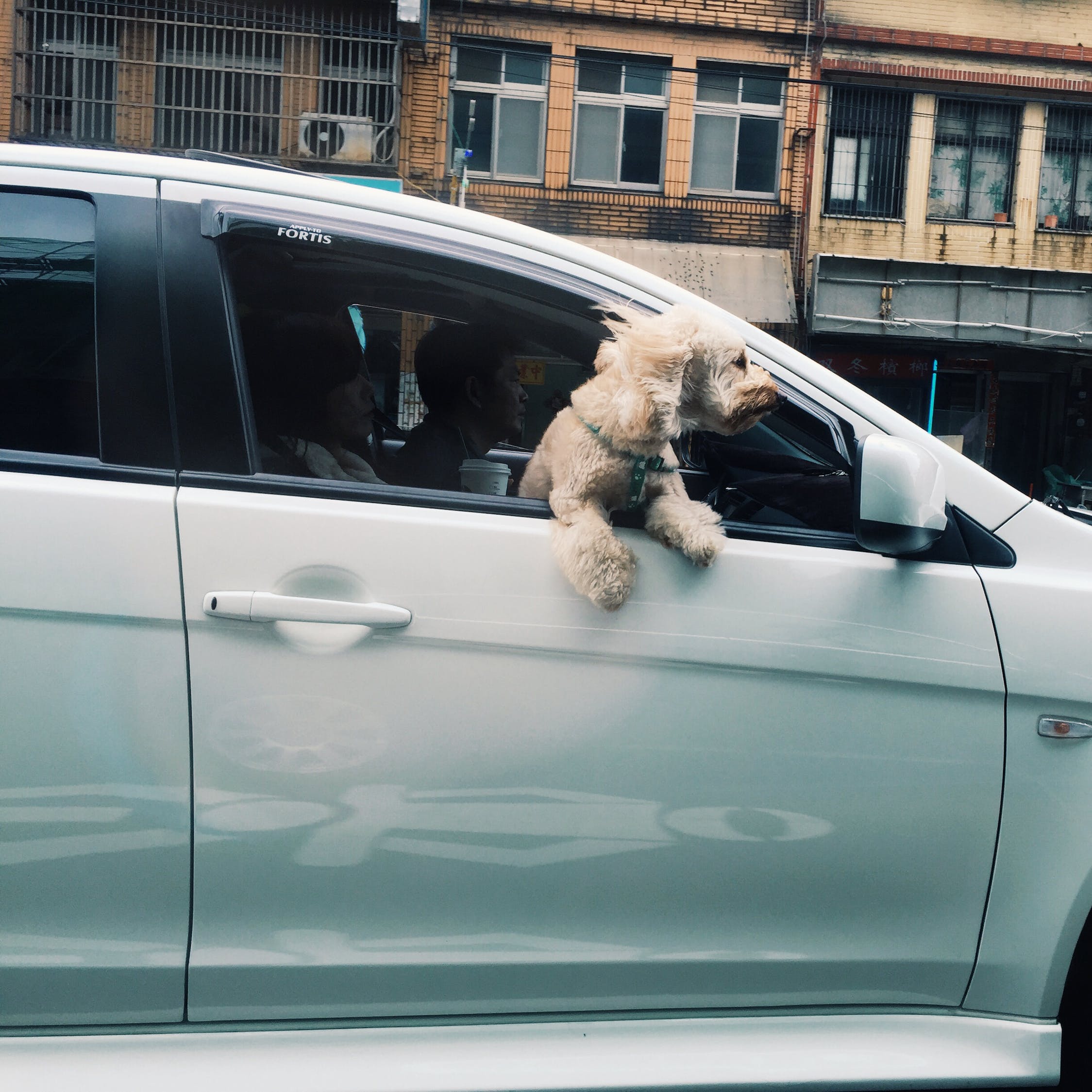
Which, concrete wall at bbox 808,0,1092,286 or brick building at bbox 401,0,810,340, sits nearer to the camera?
brick building at bbox 401,0,810,340

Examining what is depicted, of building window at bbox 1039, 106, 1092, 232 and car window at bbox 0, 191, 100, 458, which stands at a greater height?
building window at bbox 1039, 106, 1092, 232

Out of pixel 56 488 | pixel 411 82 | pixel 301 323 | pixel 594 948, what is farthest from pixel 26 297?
pixel 411 82

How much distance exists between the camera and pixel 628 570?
68.1 inches

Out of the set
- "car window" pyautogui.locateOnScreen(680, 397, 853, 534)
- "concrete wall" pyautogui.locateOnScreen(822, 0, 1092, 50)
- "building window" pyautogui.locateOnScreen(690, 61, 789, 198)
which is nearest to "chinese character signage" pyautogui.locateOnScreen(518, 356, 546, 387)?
"car window" pyautogui.locateOnScreen(680, 397, 853, 534)

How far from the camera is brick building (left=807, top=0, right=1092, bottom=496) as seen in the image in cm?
1569

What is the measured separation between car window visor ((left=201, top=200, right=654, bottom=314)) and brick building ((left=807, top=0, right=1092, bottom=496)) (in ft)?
47.8

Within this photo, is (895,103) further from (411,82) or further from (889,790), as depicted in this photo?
(889,790)

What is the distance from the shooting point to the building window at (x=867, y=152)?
1592 cm

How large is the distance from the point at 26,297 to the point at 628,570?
1.13 meters

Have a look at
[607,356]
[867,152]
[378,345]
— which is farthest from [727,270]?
[607,356]

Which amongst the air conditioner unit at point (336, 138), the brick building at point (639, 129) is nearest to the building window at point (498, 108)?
the brick building at point (639, 129)

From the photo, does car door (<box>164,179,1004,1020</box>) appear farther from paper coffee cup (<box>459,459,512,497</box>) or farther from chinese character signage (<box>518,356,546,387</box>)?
chinese character signage (<box>518,356,546,387</box>)

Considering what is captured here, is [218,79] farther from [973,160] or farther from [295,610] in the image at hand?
[295,610]

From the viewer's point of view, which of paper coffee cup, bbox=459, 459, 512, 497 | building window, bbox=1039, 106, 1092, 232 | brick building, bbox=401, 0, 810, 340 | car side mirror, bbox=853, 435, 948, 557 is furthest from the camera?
building window, bbox=1039, 106, 1092, 232
